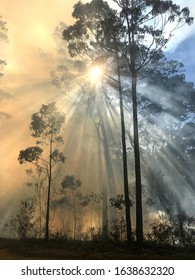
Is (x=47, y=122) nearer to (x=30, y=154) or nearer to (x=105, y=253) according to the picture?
(x=30, y=154)

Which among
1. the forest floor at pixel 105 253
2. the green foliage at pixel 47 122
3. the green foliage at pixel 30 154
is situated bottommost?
the forest floor at pixel 105 253

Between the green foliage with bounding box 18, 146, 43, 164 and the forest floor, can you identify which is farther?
the green foliage with bounding box 18, 146, 43, 164

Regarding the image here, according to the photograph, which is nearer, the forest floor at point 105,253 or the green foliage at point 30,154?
the forest floor at point 105,253

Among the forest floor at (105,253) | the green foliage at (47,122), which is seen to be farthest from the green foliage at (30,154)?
the forest floor at (105,253)

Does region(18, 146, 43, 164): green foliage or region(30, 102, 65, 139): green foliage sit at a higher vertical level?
region(30, 102, 65, 139): green foliage

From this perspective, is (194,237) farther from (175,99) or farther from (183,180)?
(175,99)

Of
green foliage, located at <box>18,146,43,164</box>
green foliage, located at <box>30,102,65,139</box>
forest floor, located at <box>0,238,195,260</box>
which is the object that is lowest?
forest floor, located at <box>0,238,195,260</box>

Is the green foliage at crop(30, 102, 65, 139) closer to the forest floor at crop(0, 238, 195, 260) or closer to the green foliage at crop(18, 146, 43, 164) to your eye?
the green foliage at crop(18, 146, 43, 164)

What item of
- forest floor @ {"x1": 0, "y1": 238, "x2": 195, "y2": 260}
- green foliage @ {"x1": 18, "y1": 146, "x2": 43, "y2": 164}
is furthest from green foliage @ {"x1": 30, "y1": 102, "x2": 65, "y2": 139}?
forest floor @ {"x1": 0, "y1": 238, "x2": 195, "y2": 260}

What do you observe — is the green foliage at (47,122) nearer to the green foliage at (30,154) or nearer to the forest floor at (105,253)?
the green foliage at (30,154)

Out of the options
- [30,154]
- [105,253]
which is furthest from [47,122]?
[105,253]

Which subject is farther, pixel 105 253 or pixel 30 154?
pixel 30 154
